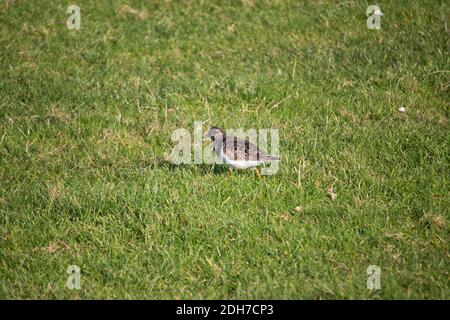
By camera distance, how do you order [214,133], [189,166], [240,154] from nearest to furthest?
[240,154]
[189,166]
[214,133]

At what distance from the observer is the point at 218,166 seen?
336 inches

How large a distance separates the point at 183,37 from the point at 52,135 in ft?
11.9

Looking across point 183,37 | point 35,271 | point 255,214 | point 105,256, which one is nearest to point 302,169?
point 255,214

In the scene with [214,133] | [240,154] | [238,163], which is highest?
[214,133]

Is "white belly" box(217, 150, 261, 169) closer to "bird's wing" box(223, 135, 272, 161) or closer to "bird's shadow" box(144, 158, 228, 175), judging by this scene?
"bird's wing" box(223, 135, 272, 161)

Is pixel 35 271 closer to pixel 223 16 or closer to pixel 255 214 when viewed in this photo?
pixel 255 214

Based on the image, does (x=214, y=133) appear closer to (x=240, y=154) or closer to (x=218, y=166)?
(x=218, y=166)

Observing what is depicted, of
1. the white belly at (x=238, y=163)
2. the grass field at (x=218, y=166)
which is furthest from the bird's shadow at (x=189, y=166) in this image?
the white belly at (x=238, y=163)

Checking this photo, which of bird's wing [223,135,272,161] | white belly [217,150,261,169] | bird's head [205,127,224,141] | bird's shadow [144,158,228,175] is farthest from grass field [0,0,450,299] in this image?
bird's head [205,127,224,141]

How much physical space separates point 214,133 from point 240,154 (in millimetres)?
797

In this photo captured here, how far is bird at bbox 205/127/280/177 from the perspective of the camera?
7.77m

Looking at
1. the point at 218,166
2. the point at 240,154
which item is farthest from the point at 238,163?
the point at 218,166

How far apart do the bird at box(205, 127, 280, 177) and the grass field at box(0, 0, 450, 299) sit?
22 centimetres
